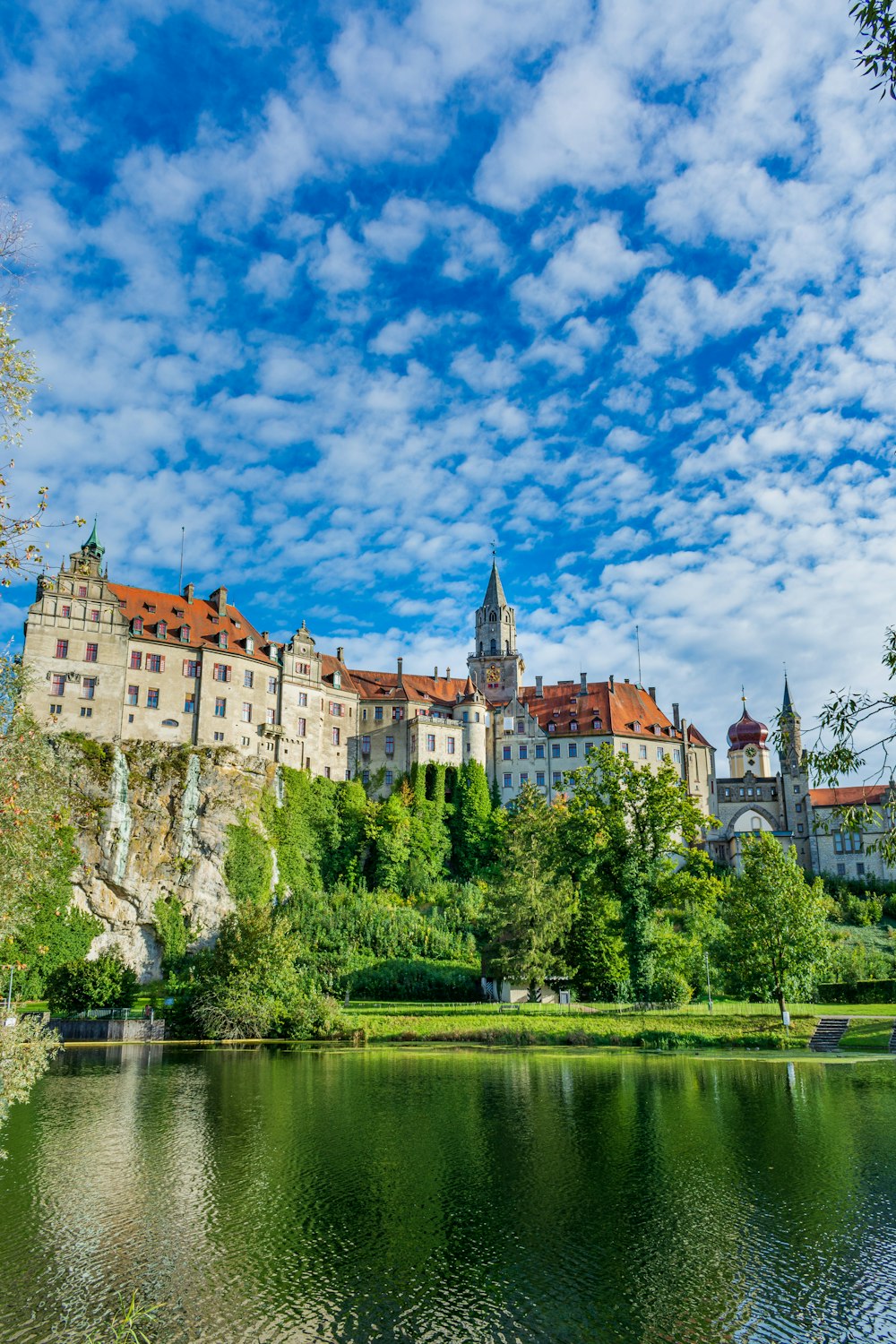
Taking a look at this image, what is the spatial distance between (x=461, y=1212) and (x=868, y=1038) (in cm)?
2763

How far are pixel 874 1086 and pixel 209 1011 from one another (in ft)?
91.9

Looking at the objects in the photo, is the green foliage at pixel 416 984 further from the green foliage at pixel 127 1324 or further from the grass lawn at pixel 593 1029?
the green foliage at pixel 127 1324

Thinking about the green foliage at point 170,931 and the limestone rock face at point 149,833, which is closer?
the green foliage at point 170,931

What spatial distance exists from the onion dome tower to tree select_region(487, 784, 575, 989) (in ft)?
169

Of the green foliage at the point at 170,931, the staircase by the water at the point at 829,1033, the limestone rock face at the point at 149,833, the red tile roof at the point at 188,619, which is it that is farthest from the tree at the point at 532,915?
the red tile roof at the point at 188,619

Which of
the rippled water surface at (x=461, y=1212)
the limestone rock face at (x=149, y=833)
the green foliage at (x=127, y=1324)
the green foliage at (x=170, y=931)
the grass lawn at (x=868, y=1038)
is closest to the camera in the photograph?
the green foliage at (x=127, y=1324)

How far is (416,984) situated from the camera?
171ft

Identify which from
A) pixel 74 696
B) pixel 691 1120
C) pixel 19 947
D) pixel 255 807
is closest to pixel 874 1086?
pixel 691 1120

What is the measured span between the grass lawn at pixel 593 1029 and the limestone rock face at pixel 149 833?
18.5 meters

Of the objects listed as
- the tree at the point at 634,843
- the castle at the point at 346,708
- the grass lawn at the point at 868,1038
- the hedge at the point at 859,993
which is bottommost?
the grass lawn at the point at 868,1038

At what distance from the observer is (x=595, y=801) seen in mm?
46156

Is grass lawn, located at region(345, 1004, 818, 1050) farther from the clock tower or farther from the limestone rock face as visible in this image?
the clock tower

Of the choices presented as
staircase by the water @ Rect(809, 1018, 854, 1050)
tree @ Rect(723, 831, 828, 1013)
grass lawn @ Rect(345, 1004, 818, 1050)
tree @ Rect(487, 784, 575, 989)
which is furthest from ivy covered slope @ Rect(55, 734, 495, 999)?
staircase by the water @ Rect(809, 1018, 854, 1050)

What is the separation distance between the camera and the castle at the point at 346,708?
63.5 metres
